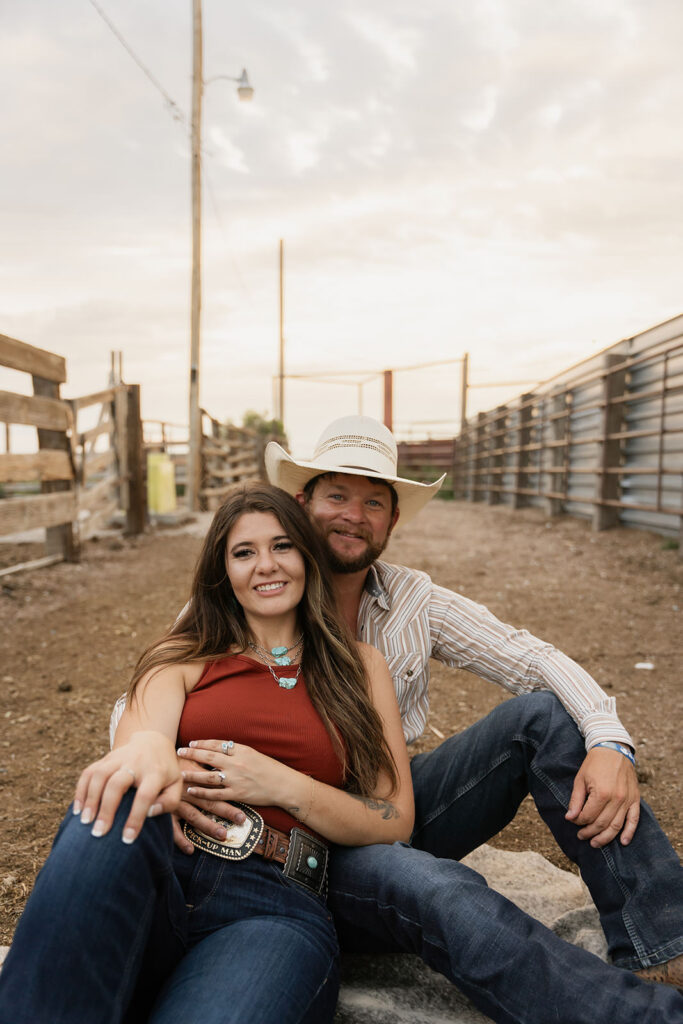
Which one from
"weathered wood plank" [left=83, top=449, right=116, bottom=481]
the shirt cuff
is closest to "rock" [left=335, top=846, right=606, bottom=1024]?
the shirt cuff

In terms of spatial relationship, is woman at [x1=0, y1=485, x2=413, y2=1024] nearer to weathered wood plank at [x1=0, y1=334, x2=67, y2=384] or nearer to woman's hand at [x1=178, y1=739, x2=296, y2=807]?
woman's hand at [x1=178, y1=739, x2=296, y2=807]

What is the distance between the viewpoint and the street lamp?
463 inches

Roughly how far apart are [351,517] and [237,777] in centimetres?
85

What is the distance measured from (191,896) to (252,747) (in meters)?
0.29

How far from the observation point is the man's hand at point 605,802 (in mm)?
1584

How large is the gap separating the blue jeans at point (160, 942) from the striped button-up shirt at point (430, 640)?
0.67 metres

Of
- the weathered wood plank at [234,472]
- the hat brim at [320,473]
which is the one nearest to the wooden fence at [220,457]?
the weathered wood plank at [234,472]

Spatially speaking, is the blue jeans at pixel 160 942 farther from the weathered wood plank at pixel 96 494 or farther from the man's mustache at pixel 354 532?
the weathered wood plank at pixel 96 494

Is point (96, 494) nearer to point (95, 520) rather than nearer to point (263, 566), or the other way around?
point (95, 520)

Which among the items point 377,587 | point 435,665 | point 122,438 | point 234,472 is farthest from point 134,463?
point 377,587

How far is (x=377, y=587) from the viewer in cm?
211

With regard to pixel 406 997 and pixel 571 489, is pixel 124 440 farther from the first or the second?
pixel 406 997

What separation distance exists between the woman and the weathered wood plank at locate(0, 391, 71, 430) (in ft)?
12.5

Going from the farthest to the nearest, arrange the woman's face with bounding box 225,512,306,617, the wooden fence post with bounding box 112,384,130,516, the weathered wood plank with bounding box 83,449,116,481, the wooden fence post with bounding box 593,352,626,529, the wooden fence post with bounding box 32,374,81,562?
the wooden fence post with bounding box 112,384,130,516
the wooden fence post with bounding box 593,352,626,529
the weathered wood plank with bounding box 83,449,116,481
the wooden fence post with bounding box 32,374,81,562
the woman's face with bounding box 225,512,306,617
